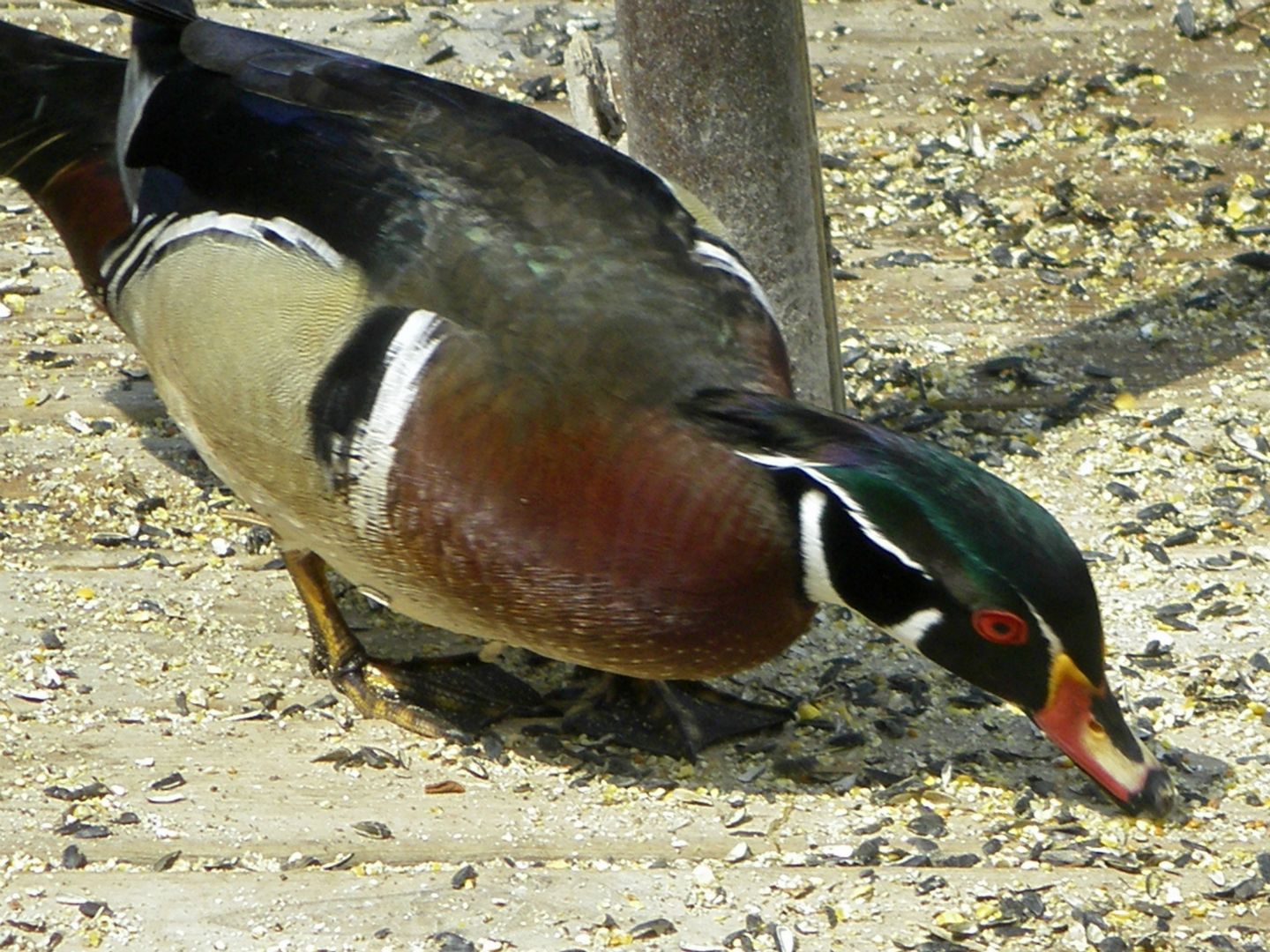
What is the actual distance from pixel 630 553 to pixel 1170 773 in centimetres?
113

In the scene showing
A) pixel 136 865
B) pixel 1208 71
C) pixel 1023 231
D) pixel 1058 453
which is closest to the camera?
pixel 136 865

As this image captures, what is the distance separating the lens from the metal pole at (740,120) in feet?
12.4

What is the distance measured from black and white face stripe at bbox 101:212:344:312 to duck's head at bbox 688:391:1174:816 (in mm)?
775

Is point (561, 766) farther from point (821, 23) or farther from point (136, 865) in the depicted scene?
point (821, 23)

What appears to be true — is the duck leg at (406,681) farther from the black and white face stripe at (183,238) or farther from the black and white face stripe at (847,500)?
the black and white face stripe at (847,500)

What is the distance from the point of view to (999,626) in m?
2.79

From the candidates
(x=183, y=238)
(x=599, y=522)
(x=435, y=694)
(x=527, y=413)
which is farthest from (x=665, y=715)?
(x=183, y=238)

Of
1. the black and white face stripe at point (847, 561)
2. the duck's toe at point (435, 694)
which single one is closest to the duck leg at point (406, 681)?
the duck's toe at point (435, 694)

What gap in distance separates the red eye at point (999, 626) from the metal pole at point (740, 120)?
54.0 inches

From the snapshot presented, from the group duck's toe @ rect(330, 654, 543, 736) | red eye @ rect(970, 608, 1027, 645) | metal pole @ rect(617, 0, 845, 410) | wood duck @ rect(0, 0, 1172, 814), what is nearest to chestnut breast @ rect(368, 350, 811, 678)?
wood duck @ rect(0, 0, 1172, 814)

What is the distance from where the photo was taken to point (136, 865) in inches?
120

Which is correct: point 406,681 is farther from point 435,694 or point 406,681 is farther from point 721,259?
point 721,259

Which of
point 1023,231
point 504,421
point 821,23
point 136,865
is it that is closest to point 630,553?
point 504,421

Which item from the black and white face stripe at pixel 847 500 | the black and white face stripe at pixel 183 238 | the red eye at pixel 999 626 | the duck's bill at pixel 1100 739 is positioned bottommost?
the duck's bill at pixel 1100 739
